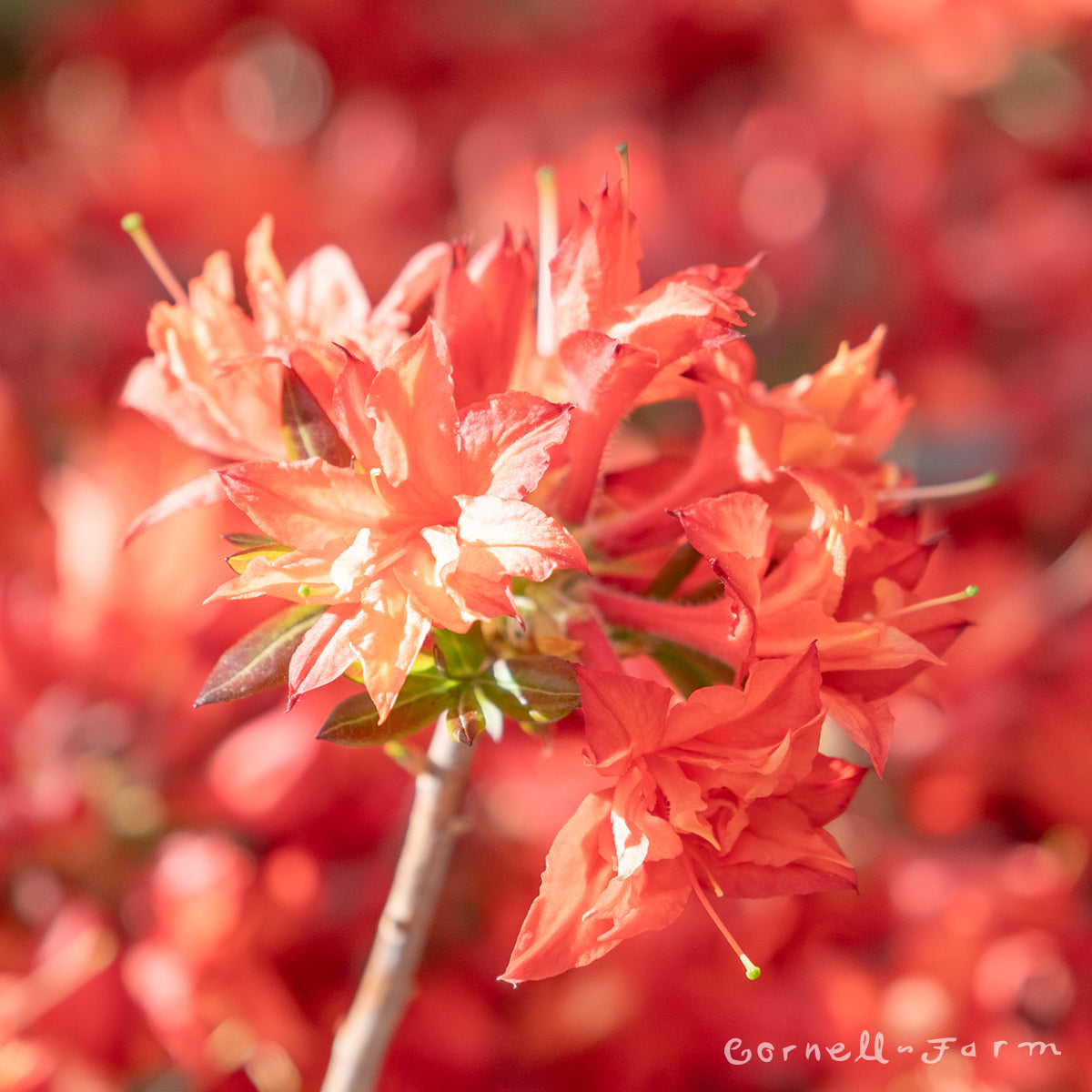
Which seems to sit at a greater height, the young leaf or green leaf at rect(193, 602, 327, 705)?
green leaf at rect(193, 602, 327, 705)

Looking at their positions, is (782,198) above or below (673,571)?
below

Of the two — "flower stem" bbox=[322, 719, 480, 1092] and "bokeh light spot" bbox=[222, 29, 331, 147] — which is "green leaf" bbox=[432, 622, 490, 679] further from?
"bokeh light spot" bbox=[222, 29, 331, 147]

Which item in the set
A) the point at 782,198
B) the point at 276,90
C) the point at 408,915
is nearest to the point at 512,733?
the point at 408,915

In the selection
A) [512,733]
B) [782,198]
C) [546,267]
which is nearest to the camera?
[546,267]

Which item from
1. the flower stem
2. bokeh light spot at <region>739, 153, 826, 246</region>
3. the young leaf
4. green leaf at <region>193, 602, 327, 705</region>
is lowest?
bokeh light spot at <region>739, 153, 826, 246</region>

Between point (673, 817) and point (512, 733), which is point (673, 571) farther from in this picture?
point (512, 733)

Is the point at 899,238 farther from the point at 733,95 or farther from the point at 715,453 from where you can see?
the point at 715,453

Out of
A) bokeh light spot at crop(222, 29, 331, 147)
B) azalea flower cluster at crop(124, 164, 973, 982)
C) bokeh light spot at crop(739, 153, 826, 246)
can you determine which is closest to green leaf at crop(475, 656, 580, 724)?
azalea flower cluster at crop(124, 164, 973, 982)
